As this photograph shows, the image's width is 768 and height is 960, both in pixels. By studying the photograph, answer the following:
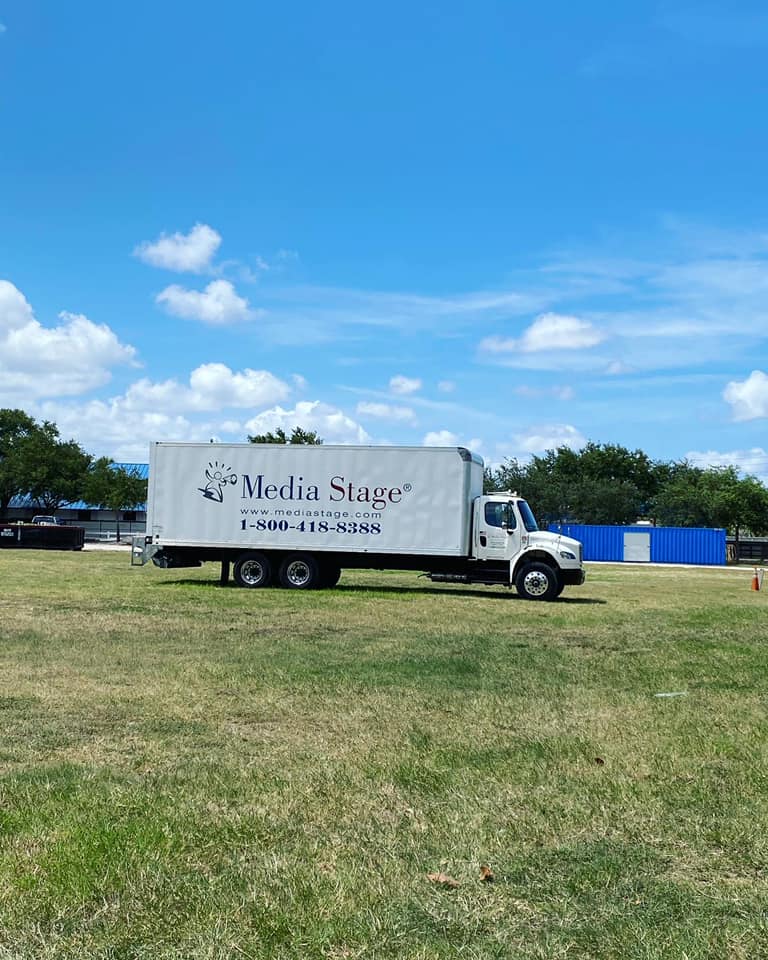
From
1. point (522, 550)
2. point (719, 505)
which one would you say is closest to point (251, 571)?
point (522, 550)

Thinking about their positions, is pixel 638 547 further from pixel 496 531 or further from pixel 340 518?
pixel 340 518

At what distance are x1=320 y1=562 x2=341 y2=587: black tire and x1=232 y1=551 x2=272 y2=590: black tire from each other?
1341mm

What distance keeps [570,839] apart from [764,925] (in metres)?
1.23

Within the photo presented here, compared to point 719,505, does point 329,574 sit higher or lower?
lower

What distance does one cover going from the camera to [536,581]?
22.8 meters

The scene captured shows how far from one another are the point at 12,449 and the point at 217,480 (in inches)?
2029

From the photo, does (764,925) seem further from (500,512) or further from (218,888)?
(500,512)

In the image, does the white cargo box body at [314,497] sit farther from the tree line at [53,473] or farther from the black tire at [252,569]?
the tree line at [53,473]

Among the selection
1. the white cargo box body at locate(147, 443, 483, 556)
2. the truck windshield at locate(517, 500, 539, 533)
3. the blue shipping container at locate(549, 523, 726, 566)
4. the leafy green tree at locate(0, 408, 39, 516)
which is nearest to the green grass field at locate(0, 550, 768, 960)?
the truck windshield at locate(517, 500, 539, 533)

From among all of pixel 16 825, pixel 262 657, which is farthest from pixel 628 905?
pixel 262 657

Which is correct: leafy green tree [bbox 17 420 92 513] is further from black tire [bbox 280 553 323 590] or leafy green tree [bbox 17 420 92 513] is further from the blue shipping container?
black tire [bbox 280 553 323 590]

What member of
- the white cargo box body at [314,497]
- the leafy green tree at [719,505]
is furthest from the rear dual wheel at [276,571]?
the leafy green tree at [719,505]

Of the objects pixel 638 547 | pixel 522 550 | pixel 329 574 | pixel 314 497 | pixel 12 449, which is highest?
pixel 12 449

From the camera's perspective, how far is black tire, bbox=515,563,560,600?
74.2 feet
